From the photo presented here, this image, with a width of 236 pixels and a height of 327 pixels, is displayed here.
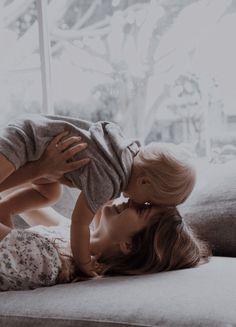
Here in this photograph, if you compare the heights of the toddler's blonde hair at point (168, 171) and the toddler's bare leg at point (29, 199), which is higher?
→ the toddler's blonde hair at point (168, 171)

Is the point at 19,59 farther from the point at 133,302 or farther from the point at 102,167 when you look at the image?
the point at 133,302

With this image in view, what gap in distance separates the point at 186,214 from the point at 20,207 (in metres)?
0.55

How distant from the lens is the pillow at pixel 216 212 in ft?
6.73

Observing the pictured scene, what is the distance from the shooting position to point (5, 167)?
1832mm

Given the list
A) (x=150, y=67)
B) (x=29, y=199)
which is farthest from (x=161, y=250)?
(x=150, y=67)

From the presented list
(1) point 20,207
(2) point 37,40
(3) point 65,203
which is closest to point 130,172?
(1) point 20,207

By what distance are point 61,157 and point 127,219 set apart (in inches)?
10.4

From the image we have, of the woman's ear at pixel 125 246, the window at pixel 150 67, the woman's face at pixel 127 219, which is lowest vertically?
the woman's ear at pixel 125 246

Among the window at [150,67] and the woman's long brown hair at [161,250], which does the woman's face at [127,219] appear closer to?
the woman's long brown hair at [161,250]

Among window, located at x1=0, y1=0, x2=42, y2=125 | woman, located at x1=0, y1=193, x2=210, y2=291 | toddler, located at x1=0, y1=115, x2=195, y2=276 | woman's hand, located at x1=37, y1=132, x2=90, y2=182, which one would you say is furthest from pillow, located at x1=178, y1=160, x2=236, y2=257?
window, located at x1=0, y1=0, x2=42, y2=125

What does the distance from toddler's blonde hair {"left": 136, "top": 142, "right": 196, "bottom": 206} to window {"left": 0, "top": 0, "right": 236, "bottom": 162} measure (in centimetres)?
99

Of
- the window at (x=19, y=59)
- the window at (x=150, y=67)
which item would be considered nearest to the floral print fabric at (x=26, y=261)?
the window at (x=150, y=67)

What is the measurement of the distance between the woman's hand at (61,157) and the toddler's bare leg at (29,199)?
0.15m

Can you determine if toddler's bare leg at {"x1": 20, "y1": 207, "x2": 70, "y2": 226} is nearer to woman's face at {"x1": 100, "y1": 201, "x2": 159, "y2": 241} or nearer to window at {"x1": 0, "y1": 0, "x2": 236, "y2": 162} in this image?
woman's face at {"x1": 100, "y1": 201, "x2": 159, "y2": 241}
